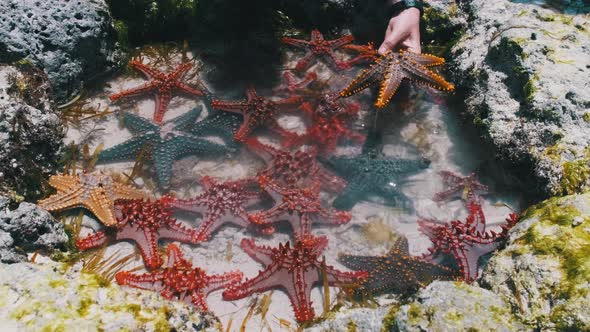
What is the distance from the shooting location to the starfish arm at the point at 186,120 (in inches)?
209

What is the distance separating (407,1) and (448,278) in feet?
11.6

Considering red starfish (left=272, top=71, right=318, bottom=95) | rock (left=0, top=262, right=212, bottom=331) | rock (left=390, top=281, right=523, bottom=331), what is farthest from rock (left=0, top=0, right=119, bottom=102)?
rock (left=390, top=281, right=523, bottom=331)

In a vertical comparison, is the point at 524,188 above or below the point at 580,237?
below

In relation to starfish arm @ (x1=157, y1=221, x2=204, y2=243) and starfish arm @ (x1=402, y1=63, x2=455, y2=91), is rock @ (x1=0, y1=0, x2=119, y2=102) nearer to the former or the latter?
starfish arm @ (x1=157, y1=221, x2=204, y2=243)

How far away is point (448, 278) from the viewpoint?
4.20 metres

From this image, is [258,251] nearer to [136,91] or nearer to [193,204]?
[193,204]

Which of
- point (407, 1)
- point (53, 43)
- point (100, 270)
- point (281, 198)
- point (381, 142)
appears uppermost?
point (407, 1)

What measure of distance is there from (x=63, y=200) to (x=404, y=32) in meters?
4.33

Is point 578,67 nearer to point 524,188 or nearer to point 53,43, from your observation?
point 524,188

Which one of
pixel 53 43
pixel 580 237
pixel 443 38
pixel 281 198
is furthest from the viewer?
pixel 443 38

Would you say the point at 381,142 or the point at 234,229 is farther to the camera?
the point at 381,142

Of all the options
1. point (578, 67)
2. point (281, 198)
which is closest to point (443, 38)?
point (578, 67)

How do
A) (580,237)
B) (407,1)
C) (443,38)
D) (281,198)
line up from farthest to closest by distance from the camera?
(443,38), (407,1), (281,198), (580,237)

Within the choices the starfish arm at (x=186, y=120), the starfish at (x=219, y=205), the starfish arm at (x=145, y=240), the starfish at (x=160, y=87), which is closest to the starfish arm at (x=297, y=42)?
the starfish at (x=160, y=87)
